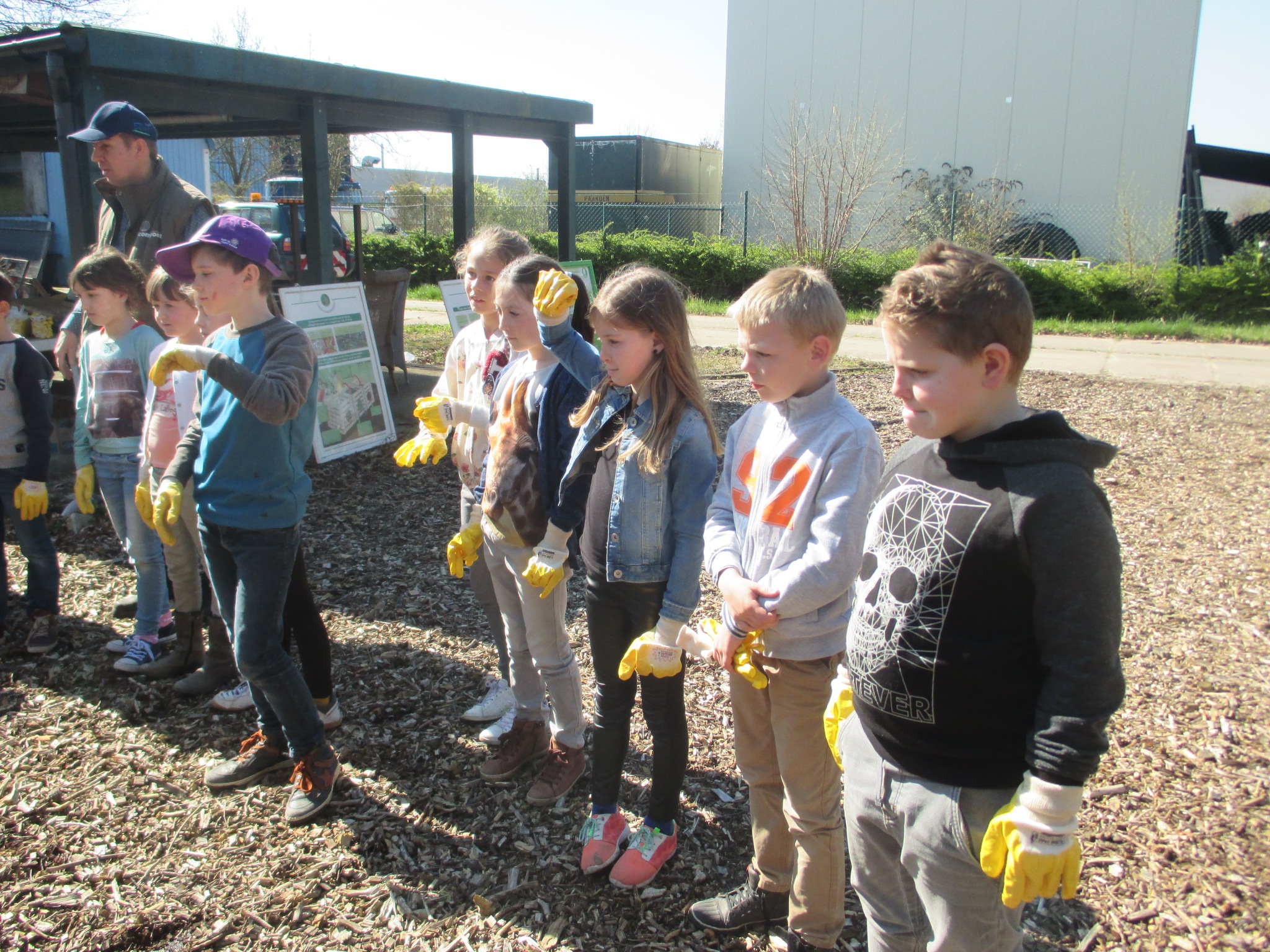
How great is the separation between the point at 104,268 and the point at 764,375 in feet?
9.85

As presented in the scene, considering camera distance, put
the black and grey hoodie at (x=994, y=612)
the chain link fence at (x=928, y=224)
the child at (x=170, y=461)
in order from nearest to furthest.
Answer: the black and grey hoodie at (x=994, y=612) → the child at (x=170, y=461) → the chain link fence at (x=928, y=224)

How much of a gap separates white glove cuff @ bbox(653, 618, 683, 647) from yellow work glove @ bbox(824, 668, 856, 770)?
1.46ft

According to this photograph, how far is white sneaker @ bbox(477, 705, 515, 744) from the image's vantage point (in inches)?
124

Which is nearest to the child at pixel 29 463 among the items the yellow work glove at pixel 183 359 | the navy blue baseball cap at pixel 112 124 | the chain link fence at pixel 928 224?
the navy blue baseball cap at pixel 112 124

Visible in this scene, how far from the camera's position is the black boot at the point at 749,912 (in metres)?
2.28

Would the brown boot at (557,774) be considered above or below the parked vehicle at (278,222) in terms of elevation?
below

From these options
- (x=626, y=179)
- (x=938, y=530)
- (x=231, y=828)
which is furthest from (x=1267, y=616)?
(x=626, y=179)

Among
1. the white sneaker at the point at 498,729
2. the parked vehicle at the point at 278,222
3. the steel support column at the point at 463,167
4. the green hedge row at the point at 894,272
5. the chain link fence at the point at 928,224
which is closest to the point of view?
the white sneaker at the point at 498,729

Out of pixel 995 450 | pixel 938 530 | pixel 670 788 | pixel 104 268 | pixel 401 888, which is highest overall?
pixel 104 268

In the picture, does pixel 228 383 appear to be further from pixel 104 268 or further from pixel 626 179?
pixel 626 179

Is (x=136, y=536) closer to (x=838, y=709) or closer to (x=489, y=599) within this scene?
(x=489, y=599)

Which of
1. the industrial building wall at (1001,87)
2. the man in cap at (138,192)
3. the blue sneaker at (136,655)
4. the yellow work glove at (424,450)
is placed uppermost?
the industrial building wall at (1001,87)

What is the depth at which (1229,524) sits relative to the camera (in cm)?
548

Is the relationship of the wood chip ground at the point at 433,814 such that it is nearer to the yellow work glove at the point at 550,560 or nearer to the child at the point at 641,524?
the child at the point at 641,524
